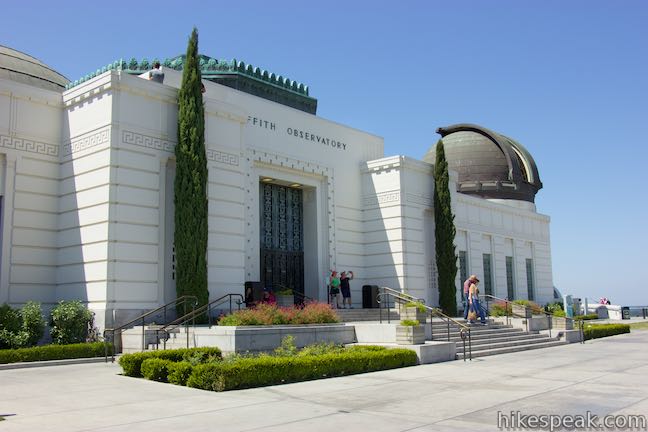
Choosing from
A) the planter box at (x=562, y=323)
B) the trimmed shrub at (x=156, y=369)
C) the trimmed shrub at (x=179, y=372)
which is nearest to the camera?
the trimmed shrub at (x=179, y=372)

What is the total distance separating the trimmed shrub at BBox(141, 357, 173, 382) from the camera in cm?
1177

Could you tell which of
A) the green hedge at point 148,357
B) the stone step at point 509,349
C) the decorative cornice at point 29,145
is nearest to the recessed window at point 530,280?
the stone step at point 509,349

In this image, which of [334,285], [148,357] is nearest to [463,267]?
[334,285]

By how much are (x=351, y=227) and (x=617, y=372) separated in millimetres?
14254

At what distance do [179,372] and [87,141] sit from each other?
9513 mm

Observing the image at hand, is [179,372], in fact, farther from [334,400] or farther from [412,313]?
[412,313]

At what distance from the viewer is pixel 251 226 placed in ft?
72.2

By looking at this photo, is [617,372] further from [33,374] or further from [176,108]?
[176,108]

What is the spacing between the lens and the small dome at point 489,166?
3691 centimetres

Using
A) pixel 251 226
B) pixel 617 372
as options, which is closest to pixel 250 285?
pixel 251 226

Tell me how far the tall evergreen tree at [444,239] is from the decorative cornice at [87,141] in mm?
14118

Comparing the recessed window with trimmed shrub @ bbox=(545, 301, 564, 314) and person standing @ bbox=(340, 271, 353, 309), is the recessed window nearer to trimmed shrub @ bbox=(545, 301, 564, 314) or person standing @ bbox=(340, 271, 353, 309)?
trimmed shrub @ bbox=(545, 301, 564, 314)

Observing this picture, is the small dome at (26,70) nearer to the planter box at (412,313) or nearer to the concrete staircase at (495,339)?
the planter box at (412,313)

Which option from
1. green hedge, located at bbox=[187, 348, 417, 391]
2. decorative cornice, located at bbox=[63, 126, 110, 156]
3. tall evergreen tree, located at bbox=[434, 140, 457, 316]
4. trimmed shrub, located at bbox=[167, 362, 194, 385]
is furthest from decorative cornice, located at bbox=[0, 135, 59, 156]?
tall evergreen tree, located at bbox=[434, 140, 457, 316]
